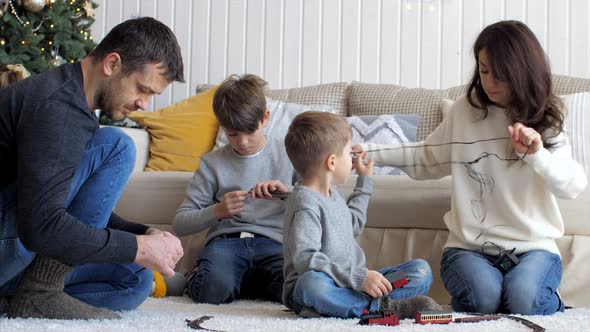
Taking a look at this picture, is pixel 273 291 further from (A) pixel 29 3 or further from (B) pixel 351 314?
(A) pixel 29 3

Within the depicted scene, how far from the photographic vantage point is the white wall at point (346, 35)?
346 cm

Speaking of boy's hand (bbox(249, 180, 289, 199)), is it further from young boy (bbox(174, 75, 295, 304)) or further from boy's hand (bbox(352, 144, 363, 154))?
boy's hand (bbox(352, 144, 363, 154))

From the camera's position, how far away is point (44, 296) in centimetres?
166

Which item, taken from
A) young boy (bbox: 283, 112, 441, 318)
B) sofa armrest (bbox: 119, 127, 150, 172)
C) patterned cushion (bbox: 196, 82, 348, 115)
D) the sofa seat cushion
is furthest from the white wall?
young boy (bbox: 283, 112, 441, 318)

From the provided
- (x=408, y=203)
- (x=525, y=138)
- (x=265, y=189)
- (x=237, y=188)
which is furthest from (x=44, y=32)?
(x=525, y=138)

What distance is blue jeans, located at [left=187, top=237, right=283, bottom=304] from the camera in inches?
89.6

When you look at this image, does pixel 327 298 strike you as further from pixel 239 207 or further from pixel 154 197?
pixel 154 197

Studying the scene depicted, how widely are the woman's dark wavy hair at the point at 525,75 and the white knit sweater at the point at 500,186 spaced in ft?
0.17

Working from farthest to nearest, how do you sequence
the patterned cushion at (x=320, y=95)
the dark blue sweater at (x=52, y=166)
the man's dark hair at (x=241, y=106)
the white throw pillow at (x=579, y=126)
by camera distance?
the patterned cushion at (x=320, y=95) < the white throw pillow at (x=579, y=126) < the man's dark hair at (x=241, y=106) < the dark blue sweater at (x=52, y=166)

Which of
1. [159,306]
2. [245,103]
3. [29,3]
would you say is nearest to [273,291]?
[159,306]

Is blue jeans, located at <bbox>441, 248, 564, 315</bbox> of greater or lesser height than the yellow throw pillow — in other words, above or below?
below

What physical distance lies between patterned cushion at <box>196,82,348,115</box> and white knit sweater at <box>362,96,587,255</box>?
1.11m

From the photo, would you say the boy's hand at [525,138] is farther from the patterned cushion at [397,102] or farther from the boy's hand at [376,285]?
the patterned cushion at [397,102]

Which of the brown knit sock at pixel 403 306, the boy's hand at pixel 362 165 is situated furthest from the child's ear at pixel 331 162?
the brown knit sock at pixel 403 306
